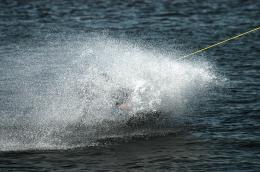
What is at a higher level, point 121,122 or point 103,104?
point 103,104

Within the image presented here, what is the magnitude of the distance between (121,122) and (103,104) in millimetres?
947

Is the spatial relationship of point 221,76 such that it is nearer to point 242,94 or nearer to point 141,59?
point 242,94

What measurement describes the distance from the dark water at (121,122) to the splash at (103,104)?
0.14 ft

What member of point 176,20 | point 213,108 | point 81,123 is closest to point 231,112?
point 213,108

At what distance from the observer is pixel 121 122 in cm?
2484

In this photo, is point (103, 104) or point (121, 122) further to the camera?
point (103, 104)

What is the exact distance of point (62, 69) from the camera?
33.3 metres

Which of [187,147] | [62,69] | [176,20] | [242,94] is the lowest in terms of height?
[187,147]

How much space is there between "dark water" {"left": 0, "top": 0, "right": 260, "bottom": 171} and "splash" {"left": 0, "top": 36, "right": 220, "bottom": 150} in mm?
41

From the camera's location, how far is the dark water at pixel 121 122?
72.8 feet

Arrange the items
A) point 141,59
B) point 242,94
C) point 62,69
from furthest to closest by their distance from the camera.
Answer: point 62,69 → point 242,94 → point 141,59


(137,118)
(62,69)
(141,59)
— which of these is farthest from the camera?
(62,69)

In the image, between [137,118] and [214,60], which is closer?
[137,118]

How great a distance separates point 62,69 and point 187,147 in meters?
11.7
